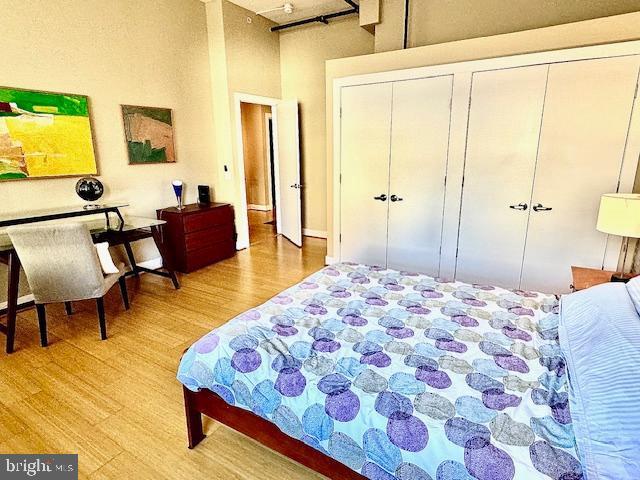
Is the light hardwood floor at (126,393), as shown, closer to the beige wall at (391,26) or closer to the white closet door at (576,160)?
the white closet door at (576,160)

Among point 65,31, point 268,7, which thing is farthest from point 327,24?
point 65,31

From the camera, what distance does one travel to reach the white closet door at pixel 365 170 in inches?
143

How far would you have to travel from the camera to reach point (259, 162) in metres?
7.50

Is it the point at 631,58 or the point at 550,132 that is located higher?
the point at 631,58

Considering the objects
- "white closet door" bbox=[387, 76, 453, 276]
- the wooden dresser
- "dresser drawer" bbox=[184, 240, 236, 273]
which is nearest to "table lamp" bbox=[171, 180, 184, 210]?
Result: the wooden dresser

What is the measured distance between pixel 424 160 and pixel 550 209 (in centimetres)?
118

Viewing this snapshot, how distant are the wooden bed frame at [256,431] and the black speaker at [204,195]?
3.38 metres

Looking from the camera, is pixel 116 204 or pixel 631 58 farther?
pixel 116 204

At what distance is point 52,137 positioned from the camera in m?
3.27

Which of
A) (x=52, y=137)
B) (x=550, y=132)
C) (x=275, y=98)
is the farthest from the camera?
(x=275, y=98)

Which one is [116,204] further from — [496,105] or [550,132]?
[550,132]

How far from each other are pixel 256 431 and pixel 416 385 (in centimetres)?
73

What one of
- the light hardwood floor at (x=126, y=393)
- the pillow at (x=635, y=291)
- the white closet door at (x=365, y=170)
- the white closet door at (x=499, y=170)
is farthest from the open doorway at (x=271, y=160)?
the pillow at (x=635, y=291)

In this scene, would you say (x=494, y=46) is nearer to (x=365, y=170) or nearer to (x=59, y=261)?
(x=365, y=170)
